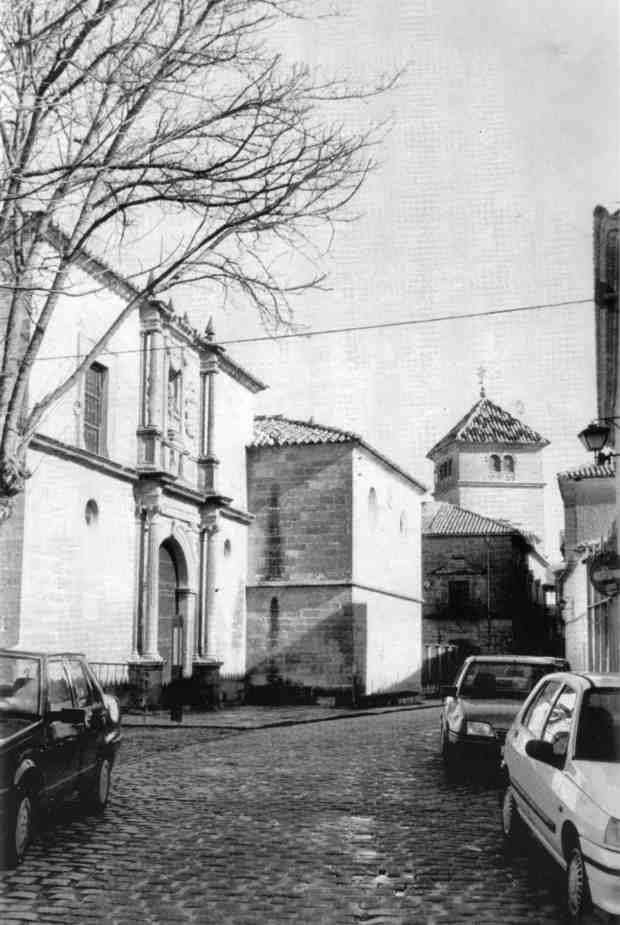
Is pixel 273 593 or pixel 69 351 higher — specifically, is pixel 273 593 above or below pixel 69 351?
below

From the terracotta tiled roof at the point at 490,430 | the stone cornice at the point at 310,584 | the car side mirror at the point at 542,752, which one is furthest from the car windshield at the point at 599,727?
the terracotta tiled roof at the point at 490,430

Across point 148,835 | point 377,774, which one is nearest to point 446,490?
point 377,774

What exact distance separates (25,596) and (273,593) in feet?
40.1

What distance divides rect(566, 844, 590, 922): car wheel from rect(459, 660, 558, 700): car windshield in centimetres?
620

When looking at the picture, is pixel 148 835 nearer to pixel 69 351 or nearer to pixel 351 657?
pixel 69 351

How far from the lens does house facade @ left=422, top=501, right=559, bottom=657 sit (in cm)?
5203

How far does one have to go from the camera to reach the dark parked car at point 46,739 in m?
6.58

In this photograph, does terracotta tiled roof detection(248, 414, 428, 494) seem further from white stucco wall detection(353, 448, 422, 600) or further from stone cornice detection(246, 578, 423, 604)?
stone cornice detection(246, 578, 423, 604)

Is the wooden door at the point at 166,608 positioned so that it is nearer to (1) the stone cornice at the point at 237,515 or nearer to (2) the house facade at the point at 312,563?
(1) the stone cornice at the point at 237,515

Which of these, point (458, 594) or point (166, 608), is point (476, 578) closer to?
point (458, 594)

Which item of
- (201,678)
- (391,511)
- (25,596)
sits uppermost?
(391,511)

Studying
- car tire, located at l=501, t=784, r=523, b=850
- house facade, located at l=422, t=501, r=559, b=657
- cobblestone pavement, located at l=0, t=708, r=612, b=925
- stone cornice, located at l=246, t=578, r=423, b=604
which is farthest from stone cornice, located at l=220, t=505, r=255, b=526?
house facade, located at l=422, t=501, r=559, b=657

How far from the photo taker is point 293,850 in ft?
24.1

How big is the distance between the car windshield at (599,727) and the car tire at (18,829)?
3.49 meters
